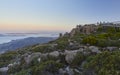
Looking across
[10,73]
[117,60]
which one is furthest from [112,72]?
[10,73]

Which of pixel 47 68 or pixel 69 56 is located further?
pixel 69 56

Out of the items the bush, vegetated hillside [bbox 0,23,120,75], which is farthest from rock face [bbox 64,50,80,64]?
the bush

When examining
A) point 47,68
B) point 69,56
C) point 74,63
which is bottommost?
point 47,68

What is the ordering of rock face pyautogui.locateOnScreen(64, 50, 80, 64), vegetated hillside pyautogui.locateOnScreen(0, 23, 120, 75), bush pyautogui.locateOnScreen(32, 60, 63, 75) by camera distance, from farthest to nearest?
rock face pyautogui.locateOnScreen(64, 50, 80, 64) < bush pyautogui.locateOnScreen(32, 60, 63, 75) < vegetated hillside pyautogui.locateOnScreen(0, 23, 120, 75)

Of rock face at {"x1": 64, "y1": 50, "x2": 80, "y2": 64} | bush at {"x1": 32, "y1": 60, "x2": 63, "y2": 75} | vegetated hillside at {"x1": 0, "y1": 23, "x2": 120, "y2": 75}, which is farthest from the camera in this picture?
rock face at {"x1": 64, "y1": 50, "x2": 80, "y2": 64}

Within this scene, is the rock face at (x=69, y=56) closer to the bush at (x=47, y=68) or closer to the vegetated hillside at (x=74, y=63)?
the vegetated hillside at (x=74, y=63)

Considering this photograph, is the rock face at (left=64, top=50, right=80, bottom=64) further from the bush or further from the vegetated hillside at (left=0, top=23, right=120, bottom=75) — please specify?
the bush

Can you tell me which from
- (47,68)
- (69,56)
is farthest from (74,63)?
(47,68)

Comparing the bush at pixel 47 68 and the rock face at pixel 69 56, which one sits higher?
the rock face at pixel 69 56

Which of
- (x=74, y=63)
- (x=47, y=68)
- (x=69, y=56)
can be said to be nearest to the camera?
(x=47, y=68)

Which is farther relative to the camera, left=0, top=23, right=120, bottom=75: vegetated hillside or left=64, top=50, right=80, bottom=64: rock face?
left=64, top=50, right=80, bottom=64: rock face

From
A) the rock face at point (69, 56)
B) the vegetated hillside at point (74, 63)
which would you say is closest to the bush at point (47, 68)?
the vegetated hillside at point (74, 63)

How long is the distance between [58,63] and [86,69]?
2025 mm

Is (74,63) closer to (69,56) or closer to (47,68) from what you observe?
(69,56)
